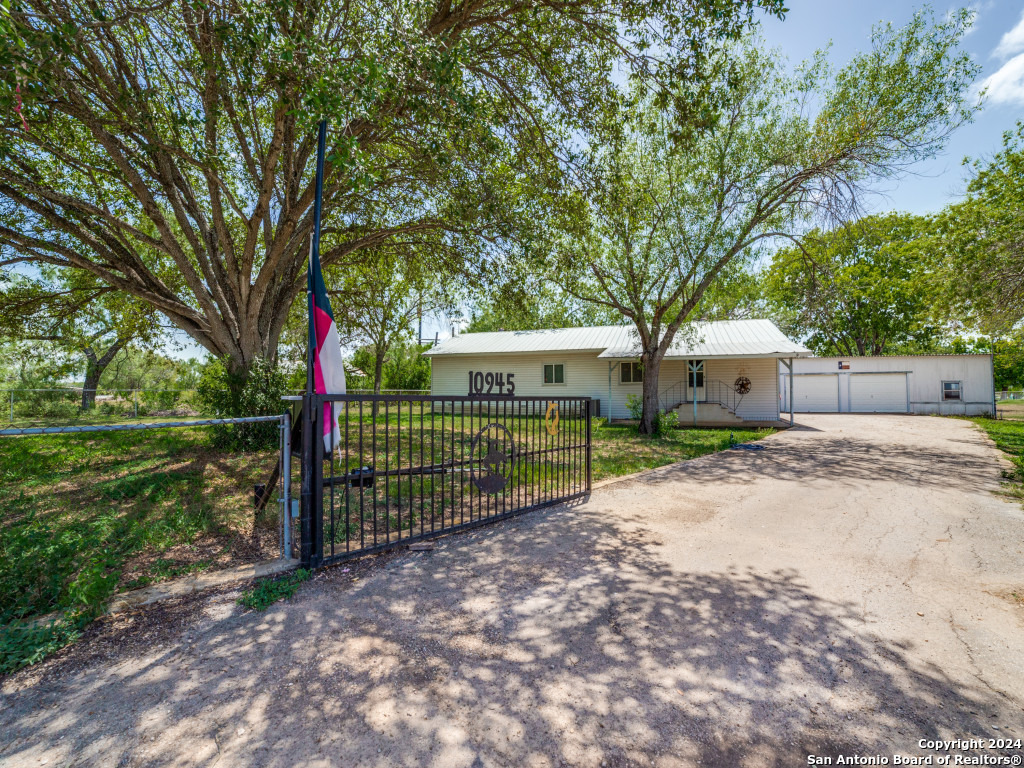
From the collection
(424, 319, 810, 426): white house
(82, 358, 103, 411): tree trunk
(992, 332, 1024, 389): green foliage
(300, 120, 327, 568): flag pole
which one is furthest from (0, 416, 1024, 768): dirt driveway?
(992, 332, 1024, 389): green foliage

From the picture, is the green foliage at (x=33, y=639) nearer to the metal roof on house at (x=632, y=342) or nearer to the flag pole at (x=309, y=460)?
the flag pole at (x=309, y=460)

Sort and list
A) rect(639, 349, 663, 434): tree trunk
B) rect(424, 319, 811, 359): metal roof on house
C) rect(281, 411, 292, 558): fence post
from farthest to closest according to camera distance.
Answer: rect(424, 319, 811, 359): metal roof on house → rect(639, 349, 663, 434): tree trunk → rect(281, 411, 292, 558): fence post

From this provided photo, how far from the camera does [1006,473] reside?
24.8 feet

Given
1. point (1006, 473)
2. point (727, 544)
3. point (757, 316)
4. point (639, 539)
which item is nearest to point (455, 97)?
point (639, 539)

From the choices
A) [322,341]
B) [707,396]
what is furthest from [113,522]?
[707,396]

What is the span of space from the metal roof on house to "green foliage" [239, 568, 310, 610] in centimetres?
1310

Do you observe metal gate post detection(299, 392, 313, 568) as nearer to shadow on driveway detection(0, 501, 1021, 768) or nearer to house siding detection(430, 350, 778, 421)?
shadow on driveway detection(0, 501, 1021, 768)

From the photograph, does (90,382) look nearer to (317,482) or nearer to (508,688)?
(317,482)

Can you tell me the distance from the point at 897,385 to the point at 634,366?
14369 mm

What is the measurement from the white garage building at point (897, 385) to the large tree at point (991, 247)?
30.6 feet

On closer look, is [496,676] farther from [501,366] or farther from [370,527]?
[501,366]

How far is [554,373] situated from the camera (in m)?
20.9

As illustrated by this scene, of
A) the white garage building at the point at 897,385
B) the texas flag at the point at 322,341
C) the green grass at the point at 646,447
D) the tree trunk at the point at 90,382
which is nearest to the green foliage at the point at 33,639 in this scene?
the texas flag at the point at 322,341

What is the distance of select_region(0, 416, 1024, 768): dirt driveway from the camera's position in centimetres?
192
